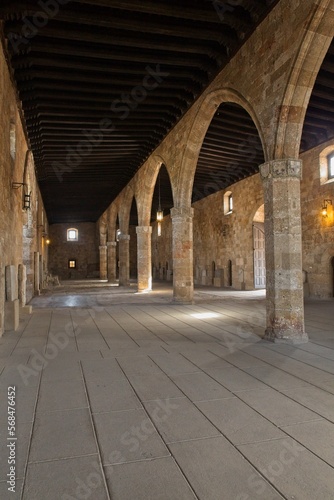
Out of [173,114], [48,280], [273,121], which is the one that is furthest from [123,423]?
[48,280]

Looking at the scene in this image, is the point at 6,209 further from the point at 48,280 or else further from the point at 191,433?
the point at 48,280

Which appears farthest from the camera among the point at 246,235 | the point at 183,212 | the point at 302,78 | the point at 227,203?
the point at 227,203

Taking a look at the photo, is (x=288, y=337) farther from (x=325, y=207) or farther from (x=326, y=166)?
(x=326, y=166)

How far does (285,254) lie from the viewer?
203 inches

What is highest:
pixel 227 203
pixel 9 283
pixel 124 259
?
pixel 227 203

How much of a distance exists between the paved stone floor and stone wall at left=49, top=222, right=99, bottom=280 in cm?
2579

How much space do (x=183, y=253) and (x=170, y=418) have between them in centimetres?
735

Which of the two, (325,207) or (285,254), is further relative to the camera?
(325,207)

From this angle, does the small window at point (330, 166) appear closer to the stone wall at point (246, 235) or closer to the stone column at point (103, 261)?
the stone wall at point (246, 235)

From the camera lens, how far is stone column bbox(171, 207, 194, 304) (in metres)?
9.82

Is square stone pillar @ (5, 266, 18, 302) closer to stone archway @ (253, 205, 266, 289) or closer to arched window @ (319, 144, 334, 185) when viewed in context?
arched window @ (319, 144, 334, 185)

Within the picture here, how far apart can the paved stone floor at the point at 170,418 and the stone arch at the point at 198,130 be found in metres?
3.58

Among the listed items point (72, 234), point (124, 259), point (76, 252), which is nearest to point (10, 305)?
point (124, 259)

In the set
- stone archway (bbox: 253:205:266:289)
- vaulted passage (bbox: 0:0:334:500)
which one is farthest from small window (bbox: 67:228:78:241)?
stone archway (bbox: 253:205:266:289)
